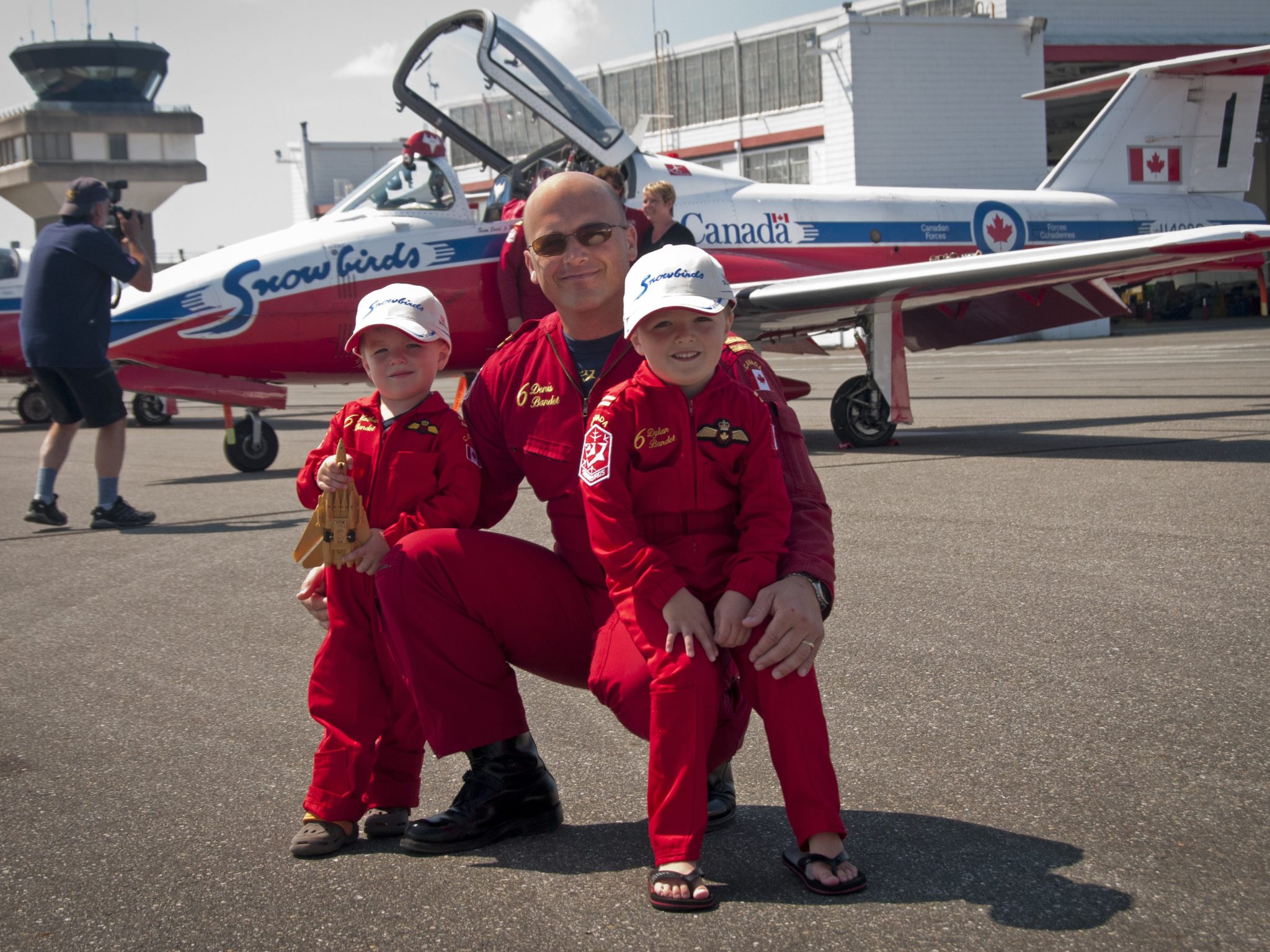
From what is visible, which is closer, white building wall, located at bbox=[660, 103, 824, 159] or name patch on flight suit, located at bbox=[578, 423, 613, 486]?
name patch on flight suit, located at bbox=[578, 423, 613, 486]

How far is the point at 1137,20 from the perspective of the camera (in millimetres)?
36281

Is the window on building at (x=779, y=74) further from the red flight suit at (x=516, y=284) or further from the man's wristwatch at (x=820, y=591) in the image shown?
the man's wristwatch at (x=820, y=591)

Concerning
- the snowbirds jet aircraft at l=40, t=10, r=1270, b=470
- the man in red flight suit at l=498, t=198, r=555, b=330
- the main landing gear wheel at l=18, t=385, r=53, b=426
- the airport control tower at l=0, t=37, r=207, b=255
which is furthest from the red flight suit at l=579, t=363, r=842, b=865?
the airport control tower at l=0, t=37, r=207, b=255

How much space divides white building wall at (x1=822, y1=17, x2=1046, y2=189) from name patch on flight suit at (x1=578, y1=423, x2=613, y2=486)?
1368 inches

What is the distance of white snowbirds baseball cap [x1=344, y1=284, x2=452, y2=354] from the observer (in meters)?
2.84

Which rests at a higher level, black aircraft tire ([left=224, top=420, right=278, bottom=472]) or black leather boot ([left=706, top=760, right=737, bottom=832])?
black aircraft tire ([left=224, top=420, right=278, bottom=472])

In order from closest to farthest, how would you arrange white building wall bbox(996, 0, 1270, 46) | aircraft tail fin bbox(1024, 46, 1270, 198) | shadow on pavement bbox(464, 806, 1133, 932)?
shadow on pavement bbox(464, 806, 1133, 932)
aircraft tail fin bbox(1024, 46, 1270, 198)
white building wall bbox(996, 0, 1270, 46)

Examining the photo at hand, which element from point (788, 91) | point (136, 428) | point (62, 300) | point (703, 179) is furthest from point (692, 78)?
point (62, 300)

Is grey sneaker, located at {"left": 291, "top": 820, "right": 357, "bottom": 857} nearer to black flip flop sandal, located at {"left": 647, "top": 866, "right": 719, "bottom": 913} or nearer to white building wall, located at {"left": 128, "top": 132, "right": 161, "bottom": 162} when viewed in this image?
black flip flop sandal, located at {"left": 647, "top": 866, "right": 719, "bottom": 913}

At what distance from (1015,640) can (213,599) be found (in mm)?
3353

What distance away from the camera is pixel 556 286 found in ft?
9.71

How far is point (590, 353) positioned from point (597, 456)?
0.53 meters

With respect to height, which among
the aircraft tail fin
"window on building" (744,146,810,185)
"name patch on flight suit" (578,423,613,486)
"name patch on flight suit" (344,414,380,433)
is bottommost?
"name patch on flight suit" (578,423,613,486)

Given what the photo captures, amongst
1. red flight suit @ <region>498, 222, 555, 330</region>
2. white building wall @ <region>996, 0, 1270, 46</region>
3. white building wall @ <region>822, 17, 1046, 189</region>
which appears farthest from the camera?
white building wall @ <region>996, 0, 1270, 46</region>
